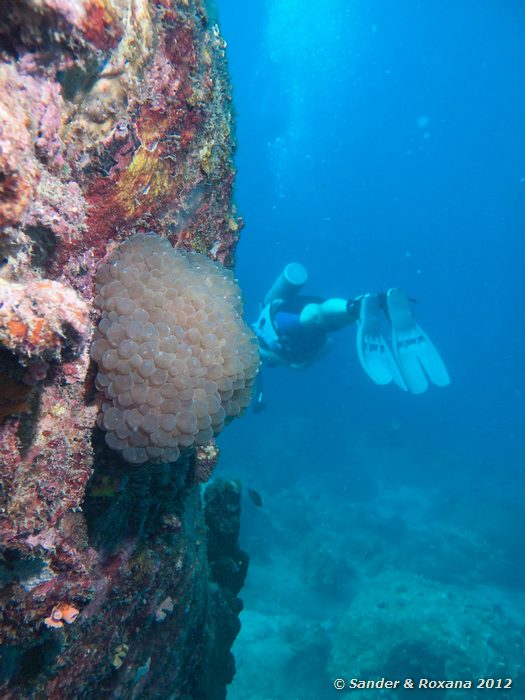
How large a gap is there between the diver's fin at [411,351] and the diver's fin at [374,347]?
0.18 metres

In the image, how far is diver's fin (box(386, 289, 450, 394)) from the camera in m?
8.55

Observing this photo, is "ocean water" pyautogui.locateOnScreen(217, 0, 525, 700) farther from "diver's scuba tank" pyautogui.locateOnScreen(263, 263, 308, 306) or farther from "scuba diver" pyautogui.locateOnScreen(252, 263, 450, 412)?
"diver's scuba tank" pyautogui.locateOnScreen(263, 263, 308, 306)

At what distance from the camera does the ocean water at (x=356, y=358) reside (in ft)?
32.9

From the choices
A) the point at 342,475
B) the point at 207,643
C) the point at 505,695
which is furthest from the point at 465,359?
the point at 207,643

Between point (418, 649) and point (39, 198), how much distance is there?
1122 centimetres

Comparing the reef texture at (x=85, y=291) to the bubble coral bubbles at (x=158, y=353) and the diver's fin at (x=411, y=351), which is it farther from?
the diver's fin at (x=411, y=351)

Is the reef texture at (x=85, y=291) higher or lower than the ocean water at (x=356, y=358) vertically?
lower

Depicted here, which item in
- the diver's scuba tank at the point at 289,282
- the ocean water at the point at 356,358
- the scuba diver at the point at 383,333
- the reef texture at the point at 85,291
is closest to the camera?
the reef texture at the point at 85,291

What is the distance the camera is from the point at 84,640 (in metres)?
2.11

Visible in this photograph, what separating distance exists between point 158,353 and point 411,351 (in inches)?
311

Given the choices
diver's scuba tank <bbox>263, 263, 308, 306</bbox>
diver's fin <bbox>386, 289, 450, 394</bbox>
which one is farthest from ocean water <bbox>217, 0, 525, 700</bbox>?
diver's scuba tank <bbox>263, 263, 308, 306</bbox>

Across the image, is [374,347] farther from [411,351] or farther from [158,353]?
[158,353]

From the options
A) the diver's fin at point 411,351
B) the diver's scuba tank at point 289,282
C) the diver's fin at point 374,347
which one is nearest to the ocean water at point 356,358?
the diver's fin at point 411,351

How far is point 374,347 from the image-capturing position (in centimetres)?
881
